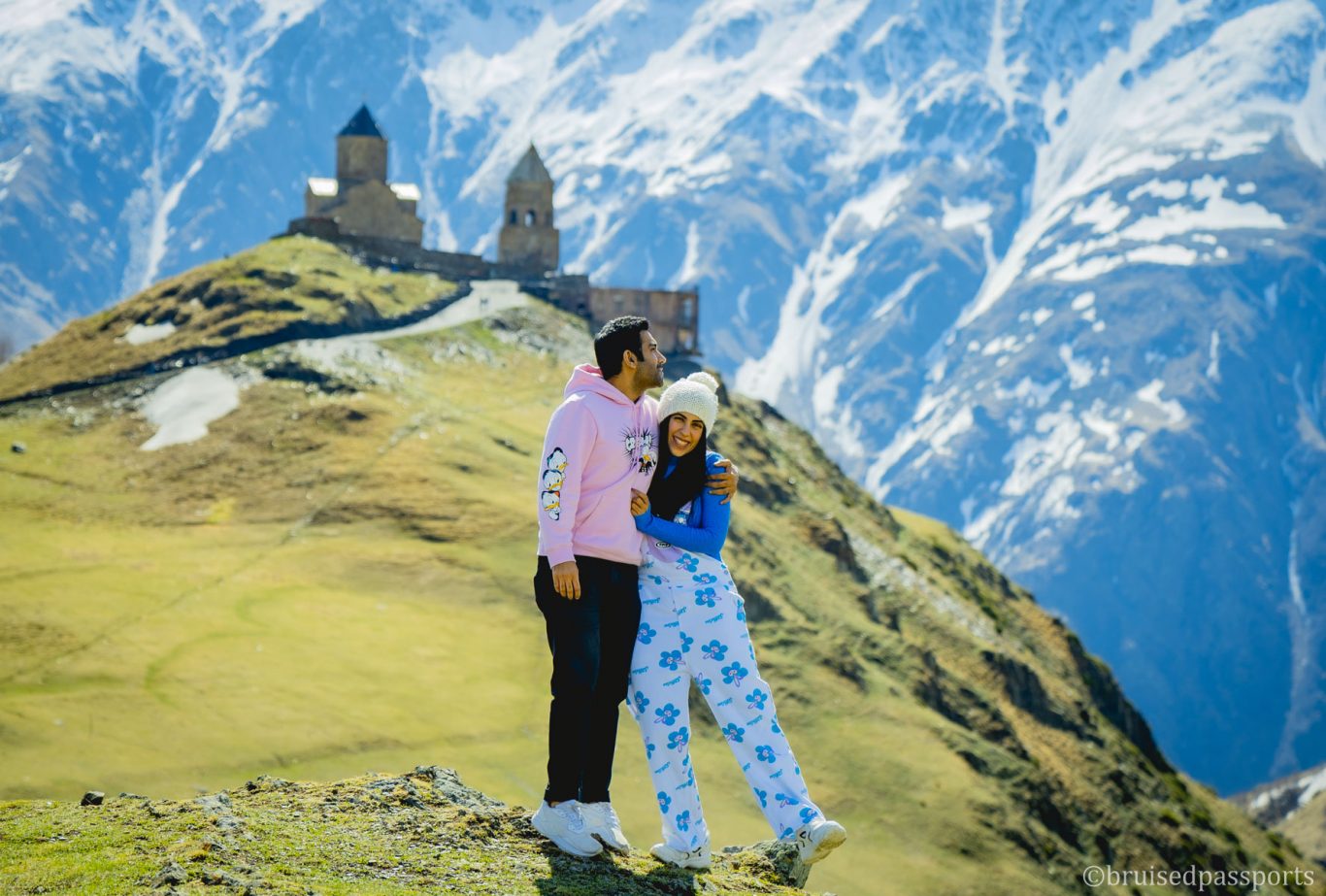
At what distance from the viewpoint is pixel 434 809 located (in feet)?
54.8

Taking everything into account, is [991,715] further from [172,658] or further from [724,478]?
[724,478]

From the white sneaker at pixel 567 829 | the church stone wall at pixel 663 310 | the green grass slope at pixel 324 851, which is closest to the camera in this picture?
the green grass slope at pixel 324 851

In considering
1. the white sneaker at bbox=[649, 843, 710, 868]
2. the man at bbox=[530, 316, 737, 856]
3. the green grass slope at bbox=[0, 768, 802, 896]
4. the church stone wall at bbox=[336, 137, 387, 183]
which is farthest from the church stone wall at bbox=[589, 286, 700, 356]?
the white sneaker at bbox=[649, 843, 710, 868]

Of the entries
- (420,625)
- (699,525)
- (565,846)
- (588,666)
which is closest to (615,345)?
(699,525)

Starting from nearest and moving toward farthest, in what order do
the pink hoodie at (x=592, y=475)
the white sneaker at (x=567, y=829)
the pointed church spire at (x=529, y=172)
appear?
1. the pink hoodie at (x=592, y=475)
2. the white sneaker at (x=567, y=829)
3. the pointed church spire at (x=529, y=172)

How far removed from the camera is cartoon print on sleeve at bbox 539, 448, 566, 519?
15.5 metres

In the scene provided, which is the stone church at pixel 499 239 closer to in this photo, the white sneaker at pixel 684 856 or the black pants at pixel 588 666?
the black pants at pixel 588 666

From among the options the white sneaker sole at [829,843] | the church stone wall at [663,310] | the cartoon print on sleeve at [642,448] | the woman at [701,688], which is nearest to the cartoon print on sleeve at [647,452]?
the cartoon print on sleeve at [642,448]

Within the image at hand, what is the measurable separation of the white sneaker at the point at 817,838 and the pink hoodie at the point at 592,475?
278cm

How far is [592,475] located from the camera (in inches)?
623

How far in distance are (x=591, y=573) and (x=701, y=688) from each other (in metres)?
1.40

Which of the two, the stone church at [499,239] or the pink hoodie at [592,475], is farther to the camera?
the stone church at [499,239]

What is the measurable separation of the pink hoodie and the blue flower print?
1.30 m

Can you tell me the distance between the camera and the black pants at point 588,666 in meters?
15.4
